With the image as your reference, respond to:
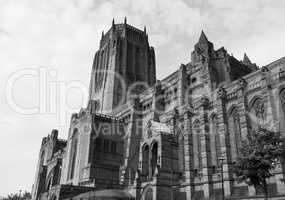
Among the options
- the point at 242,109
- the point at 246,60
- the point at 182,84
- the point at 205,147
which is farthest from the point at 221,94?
the point at 246,60

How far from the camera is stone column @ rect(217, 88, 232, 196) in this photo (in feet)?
117

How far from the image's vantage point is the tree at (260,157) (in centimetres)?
2597

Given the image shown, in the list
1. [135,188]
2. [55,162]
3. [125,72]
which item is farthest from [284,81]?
[55,162]

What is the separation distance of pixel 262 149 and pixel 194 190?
16.8m

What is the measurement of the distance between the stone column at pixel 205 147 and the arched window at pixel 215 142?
1.36m

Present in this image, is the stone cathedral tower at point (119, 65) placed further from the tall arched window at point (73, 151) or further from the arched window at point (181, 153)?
the arched window at point (181, 153)

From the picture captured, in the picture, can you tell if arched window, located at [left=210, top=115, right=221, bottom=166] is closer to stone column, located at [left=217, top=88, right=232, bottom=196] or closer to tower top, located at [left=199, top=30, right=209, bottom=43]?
stone column, located at [left=217, top=88, right=232, bottom=196]

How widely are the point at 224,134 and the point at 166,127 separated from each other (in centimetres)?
1279

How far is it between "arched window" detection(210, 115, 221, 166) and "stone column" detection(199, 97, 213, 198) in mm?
1357

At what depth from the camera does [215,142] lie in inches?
1754

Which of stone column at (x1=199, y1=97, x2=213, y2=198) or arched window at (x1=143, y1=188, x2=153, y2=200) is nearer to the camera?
stone column at (x1=199, y1=97, x2=213, y2=198)

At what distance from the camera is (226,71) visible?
199ft

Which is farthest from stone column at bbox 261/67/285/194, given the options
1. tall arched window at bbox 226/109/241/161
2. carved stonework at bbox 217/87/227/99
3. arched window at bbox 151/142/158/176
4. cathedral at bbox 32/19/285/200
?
arched window at bbox 151/142/158/176

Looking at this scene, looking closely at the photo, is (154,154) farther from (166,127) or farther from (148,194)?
(148,194)
